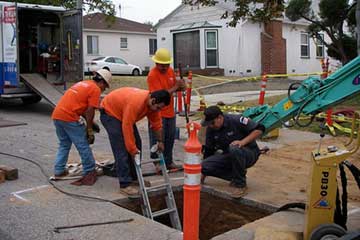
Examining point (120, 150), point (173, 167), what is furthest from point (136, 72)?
point (120, 150)

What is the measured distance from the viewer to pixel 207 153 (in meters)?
6.58

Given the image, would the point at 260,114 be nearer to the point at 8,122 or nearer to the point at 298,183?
the point at 298,183

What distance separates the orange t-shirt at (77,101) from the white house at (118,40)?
29330mm

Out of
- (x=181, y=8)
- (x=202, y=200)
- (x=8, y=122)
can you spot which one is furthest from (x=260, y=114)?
(x=181, y=8)

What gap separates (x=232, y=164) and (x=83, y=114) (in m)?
2.05

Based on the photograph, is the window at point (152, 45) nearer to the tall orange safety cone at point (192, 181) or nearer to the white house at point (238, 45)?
the white house at point (238, 45)

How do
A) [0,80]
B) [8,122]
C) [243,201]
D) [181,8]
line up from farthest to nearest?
[181,8], [0,80], [8,122], [243,201]

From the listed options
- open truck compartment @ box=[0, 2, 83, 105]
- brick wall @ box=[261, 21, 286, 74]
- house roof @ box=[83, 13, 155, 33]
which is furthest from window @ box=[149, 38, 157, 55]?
open truck compartment @ box=[0, 2, 83, 105]

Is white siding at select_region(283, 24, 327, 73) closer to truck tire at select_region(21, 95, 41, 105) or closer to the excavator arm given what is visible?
truck tire at select_region(21, 95, 41, 105)

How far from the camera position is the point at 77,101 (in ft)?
20.9

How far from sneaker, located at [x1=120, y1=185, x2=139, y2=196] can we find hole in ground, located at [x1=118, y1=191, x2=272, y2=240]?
0.29 feet

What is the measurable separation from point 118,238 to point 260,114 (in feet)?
8.40

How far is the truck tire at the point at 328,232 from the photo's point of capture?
4.09 meters

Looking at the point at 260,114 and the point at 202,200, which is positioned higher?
the point at 260,114
